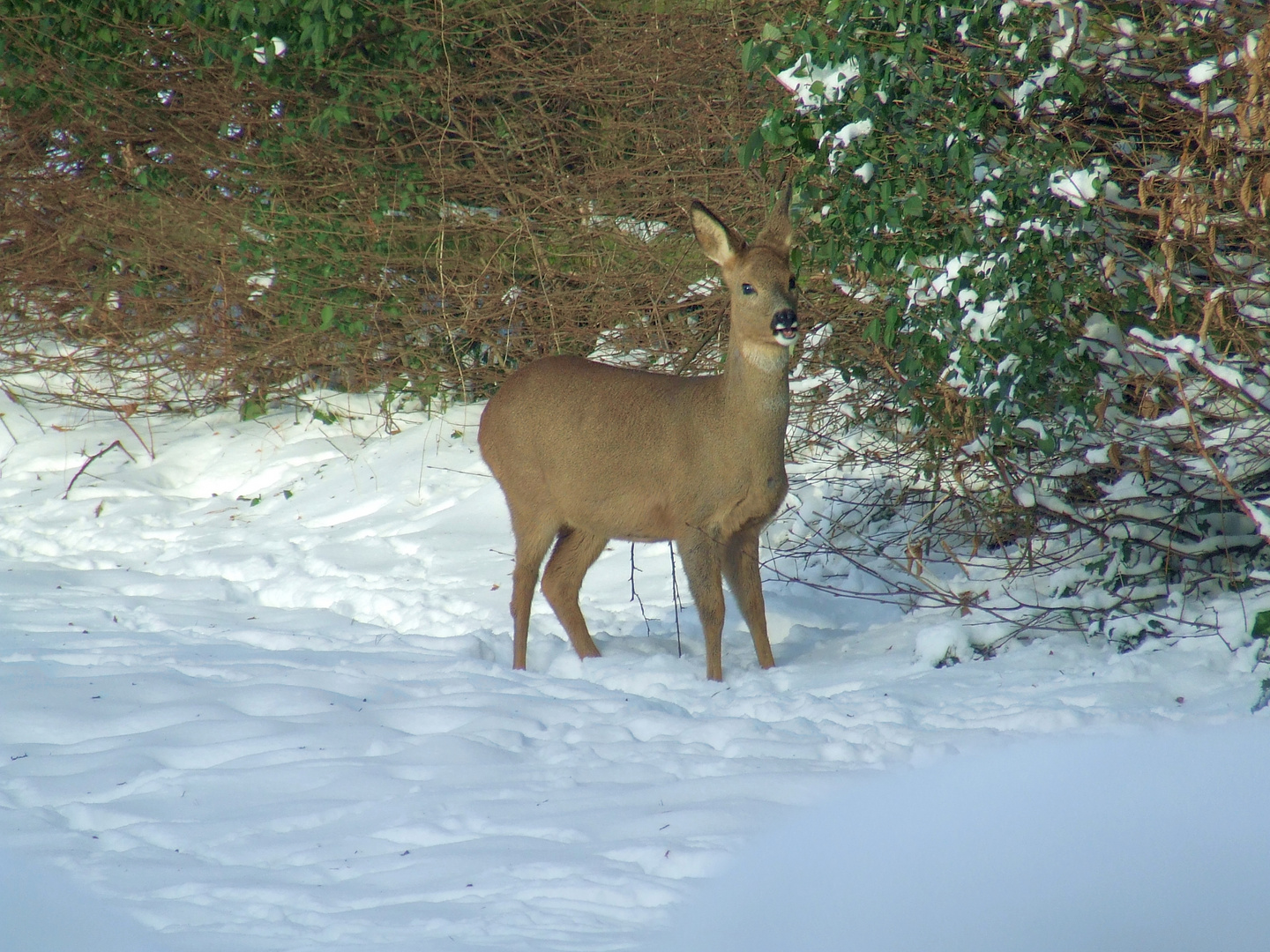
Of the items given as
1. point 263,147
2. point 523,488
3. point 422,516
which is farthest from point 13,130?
point 523,488

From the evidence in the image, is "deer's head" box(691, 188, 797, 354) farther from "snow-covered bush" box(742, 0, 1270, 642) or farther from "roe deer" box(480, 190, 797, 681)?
"snow-covered bush" box(742, 0, 1270, 642)

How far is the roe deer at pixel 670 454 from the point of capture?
5371 millimetres

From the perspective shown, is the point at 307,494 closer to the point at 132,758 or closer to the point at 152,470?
the point at 152,470

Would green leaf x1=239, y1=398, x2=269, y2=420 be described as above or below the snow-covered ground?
above

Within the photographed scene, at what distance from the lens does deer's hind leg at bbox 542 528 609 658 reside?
5.93m

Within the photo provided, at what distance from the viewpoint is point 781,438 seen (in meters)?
5.44

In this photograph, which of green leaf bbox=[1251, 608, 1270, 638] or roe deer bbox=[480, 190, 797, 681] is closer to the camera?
green leaf bbox=[1251, 608, 1270, 638]

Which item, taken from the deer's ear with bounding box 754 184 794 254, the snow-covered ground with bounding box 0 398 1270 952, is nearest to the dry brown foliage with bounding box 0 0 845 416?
the snow-covered ground with bounding box 0 398 1270 952

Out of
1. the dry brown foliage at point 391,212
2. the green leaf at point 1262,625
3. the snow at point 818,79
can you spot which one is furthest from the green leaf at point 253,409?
the green leaf at point 1262,625

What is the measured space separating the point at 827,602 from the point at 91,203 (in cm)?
752

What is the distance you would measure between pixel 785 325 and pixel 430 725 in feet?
7.07

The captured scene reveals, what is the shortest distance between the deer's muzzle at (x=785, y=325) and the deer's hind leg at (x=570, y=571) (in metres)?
1.39

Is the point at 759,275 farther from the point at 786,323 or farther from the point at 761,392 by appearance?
the point at 761,392

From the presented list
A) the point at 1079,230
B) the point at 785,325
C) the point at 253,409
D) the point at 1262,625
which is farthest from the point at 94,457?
the point at 1262,625
